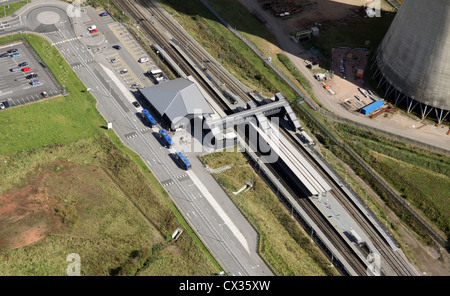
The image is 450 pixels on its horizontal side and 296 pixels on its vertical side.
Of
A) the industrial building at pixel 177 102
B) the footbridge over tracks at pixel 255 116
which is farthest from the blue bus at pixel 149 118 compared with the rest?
the footbridge over tracks at pixel 255 116

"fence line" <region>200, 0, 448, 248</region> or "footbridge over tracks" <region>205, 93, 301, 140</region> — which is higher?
"footbridge over tracks" <region>205, 93, 301, 140</region>

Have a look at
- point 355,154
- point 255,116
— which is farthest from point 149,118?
point 355,154

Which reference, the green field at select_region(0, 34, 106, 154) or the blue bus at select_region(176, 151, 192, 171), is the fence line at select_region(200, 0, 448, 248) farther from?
the green field at select_region(0, 34, 106, 154)

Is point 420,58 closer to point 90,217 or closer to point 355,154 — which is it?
point 355,154

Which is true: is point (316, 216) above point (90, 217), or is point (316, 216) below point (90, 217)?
above

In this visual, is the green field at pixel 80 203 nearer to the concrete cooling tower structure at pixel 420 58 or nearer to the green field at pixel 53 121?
the green field at pixel 53 121

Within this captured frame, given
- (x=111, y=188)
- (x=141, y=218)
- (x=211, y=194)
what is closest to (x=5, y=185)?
(x=111, y=188)

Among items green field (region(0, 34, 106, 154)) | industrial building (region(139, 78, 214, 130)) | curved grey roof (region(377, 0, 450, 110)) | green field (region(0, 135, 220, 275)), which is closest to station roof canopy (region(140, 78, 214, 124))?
industrial building (region(139, 78, 214, 130))
